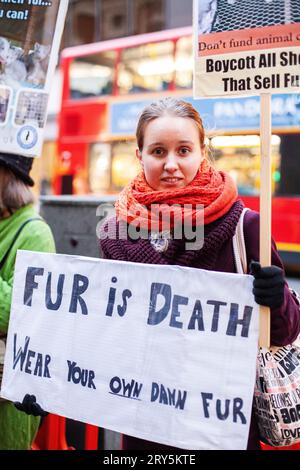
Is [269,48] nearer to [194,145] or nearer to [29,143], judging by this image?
[194,145]

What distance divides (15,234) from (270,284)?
1.34 m

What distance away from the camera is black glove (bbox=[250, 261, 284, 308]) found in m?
1.78

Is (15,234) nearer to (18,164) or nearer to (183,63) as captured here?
(18,164)

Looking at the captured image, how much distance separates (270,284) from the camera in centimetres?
178

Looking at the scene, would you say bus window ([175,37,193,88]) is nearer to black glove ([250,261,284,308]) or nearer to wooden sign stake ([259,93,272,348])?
wooden sign stake ([259,93,272,348])

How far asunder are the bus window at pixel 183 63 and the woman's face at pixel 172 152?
8995mm

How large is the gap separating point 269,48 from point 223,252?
68cm

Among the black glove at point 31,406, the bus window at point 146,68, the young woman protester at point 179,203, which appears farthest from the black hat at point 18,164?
the bus window at point 146,68

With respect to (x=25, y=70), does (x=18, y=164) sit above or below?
below

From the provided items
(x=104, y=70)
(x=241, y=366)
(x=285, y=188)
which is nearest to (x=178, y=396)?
(x=241, y=366)

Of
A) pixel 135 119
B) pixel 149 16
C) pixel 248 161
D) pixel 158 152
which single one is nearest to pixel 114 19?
pixel 149 16

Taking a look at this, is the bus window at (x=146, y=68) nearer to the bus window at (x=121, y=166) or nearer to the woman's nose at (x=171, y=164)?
the bus window at (x=121, y=166)

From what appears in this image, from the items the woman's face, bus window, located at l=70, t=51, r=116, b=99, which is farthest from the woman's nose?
bus window, located at l=70, t=51, r=116, b=99

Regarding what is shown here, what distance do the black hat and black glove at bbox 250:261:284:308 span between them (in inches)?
55.5
